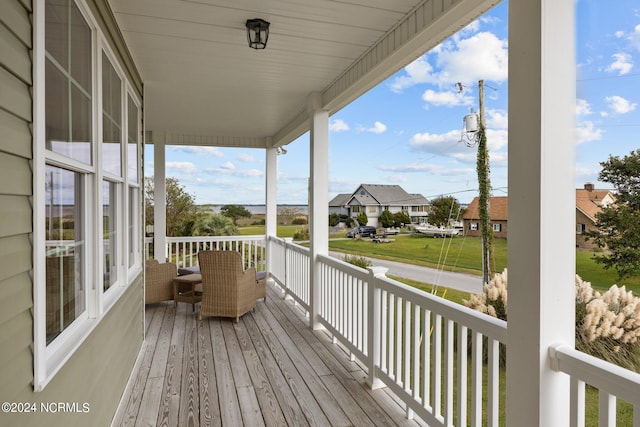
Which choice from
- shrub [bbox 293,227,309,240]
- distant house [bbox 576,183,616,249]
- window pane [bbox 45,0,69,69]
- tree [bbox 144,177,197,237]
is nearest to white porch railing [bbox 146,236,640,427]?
distant house [bbox 576,183,616,249]

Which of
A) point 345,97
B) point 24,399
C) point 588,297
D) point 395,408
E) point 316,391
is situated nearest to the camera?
point 24,399

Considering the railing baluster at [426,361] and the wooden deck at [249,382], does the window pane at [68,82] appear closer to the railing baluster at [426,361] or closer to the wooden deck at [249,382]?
the wooden deck at [249,382]

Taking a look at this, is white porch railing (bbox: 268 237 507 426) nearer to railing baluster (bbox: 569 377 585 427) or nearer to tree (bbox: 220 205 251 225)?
railing baluster (bbox: 569 377 585 427)

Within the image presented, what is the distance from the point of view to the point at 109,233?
271cm

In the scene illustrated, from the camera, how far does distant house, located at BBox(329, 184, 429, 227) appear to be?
3.98 metres

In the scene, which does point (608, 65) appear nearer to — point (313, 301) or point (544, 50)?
point (544, 50)

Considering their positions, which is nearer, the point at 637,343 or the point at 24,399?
the point at 24,399

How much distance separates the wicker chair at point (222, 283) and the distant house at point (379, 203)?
5.18ft

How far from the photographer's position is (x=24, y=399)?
1.21 m

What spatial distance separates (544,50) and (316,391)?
9.01 feet

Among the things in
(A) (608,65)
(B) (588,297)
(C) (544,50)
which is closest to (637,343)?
(B) (588,297)

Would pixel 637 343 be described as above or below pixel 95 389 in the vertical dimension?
above

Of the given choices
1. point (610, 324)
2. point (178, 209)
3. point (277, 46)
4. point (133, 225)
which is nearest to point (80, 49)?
point (277, 46)

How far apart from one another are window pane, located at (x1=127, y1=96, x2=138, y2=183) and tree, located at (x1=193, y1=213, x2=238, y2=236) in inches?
162
